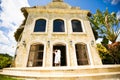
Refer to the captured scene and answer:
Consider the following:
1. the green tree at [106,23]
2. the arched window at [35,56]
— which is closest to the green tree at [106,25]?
the green tree at [106,23]

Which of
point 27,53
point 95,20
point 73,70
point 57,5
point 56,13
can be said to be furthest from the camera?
point 95,20

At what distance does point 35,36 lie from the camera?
54.5ft


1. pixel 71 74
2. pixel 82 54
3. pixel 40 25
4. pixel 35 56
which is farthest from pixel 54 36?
pixel 71 74

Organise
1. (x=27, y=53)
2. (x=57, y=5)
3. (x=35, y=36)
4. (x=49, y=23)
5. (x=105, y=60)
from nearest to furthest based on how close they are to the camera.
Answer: (x=27, y=53), (x=35, y=36), (x=49, y=23), (x=57, y=5), (x=105, y=60)

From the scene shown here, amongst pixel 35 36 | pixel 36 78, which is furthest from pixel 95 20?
pixel 36 78

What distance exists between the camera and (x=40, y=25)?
58.3ft

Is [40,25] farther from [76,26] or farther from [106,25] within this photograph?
[106,25]

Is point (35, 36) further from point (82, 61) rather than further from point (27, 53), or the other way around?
point (82, 61)

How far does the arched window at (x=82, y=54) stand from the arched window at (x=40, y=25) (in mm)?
4817

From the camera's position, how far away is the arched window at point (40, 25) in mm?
17484

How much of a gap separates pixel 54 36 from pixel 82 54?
418 centimetres

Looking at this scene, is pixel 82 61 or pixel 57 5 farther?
pixel 57 5

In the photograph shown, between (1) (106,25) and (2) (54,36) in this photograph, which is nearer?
(2) (54,36)

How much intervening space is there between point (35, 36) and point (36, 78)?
8.72 m
